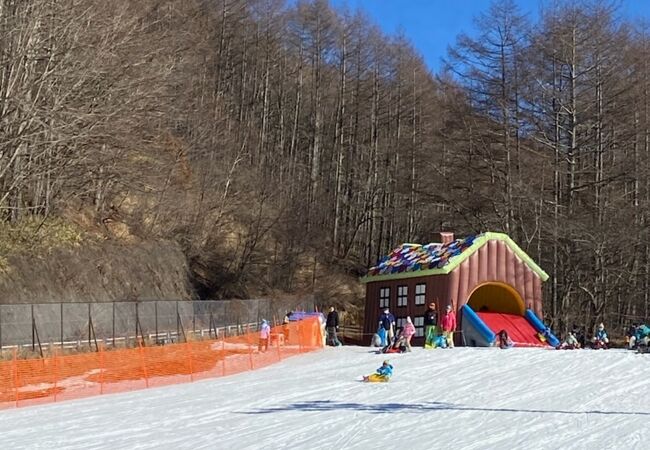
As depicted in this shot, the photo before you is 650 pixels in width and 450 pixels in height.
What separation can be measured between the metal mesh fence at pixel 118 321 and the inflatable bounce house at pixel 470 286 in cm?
677

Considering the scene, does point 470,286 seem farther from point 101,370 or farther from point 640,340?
point 101,370

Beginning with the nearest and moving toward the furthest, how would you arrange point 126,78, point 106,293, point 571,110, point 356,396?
point 356,396 < point 106,293 < point 126,78 < point 571,110

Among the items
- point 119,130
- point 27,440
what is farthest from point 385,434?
point 119,130

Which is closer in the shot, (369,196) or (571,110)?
(571,110)

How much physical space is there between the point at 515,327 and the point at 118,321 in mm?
14902

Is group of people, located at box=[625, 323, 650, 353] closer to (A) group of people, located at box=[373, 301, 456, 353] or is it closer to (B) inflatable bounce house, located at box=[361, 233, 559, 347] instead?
(B) inflatable bounce house, located at box=[361, 233, 559, 347]

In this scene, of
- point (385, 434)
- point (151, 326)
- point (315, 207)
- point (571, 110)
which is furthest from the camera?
point (315, 207)

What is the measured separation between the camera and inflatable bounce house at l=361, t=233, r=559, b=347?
95.6ft

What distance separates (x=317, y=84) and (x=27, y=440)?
46.4 meters

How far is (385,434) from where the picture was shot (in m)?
13.0

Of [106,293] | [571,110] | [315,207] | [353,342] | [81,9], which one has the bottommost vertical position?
[353,342]

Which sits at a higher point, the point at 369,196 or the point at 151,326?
the point at 369,196

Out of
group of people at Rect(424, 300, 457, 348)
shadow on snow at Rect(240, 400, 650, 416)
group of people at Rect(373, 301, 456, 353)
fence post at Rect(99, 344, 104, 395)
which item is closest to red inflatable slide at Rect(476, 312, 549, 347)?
group of people at Rect(373, 301, 456, 353)

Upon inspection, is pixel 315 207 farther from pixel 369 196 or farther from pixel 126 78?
pixel 126 78
